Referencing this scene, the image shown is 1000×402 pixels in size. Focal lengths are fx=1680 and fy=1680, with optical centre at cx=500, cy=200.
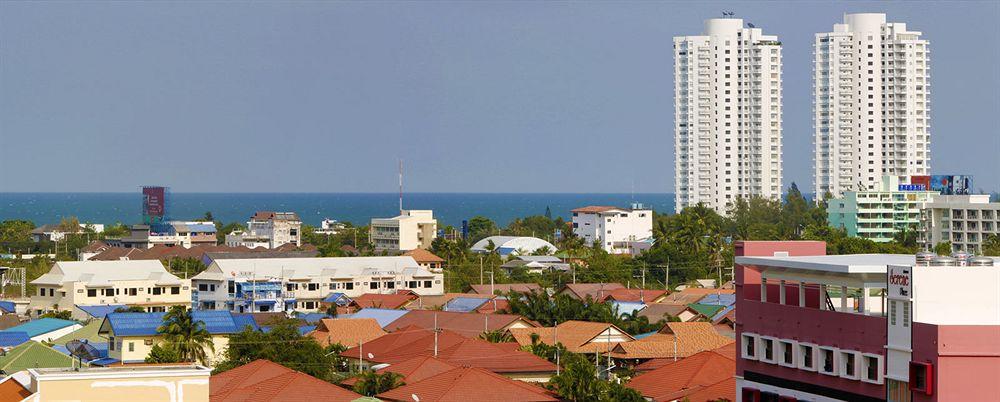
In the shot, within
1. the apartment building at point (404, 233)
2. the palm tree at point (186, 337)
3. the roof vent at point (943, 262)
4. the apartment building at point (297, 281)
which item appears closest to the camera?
the roof vent at point (943, 262)

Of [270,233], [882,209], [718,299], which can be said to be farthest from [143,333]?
[882,209]

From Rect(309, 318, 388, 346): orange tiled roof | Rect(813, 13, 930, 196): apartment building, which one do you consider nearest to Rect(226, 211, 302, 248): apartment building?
Rect(813, 13, 930, 196): apartment building

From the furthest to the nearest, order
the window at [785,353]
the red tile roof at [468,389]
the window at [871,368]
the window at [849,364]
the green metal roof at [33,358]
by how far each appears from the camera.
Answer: the green metal roof at [33,358] → the red tile roof at [468,389] → the window at [785,353] → the window at [849,364] → the window at [871,368]

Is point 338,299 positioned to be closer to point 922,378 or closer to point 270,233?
point 270,233

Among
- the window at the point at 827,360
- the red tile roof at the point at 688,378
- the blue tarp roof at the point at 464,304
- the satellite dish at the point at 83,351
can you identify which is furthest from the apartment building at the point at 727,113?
the window at the point at 827,360

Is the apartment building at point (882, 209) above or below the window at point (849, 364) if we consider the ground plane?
above

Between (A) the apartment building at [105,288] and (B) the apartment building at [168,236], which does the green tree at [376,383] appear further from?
(B) the apartment building at [168,236]

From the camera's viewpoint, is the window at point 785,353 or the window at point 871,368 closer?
the window at point 871,368
